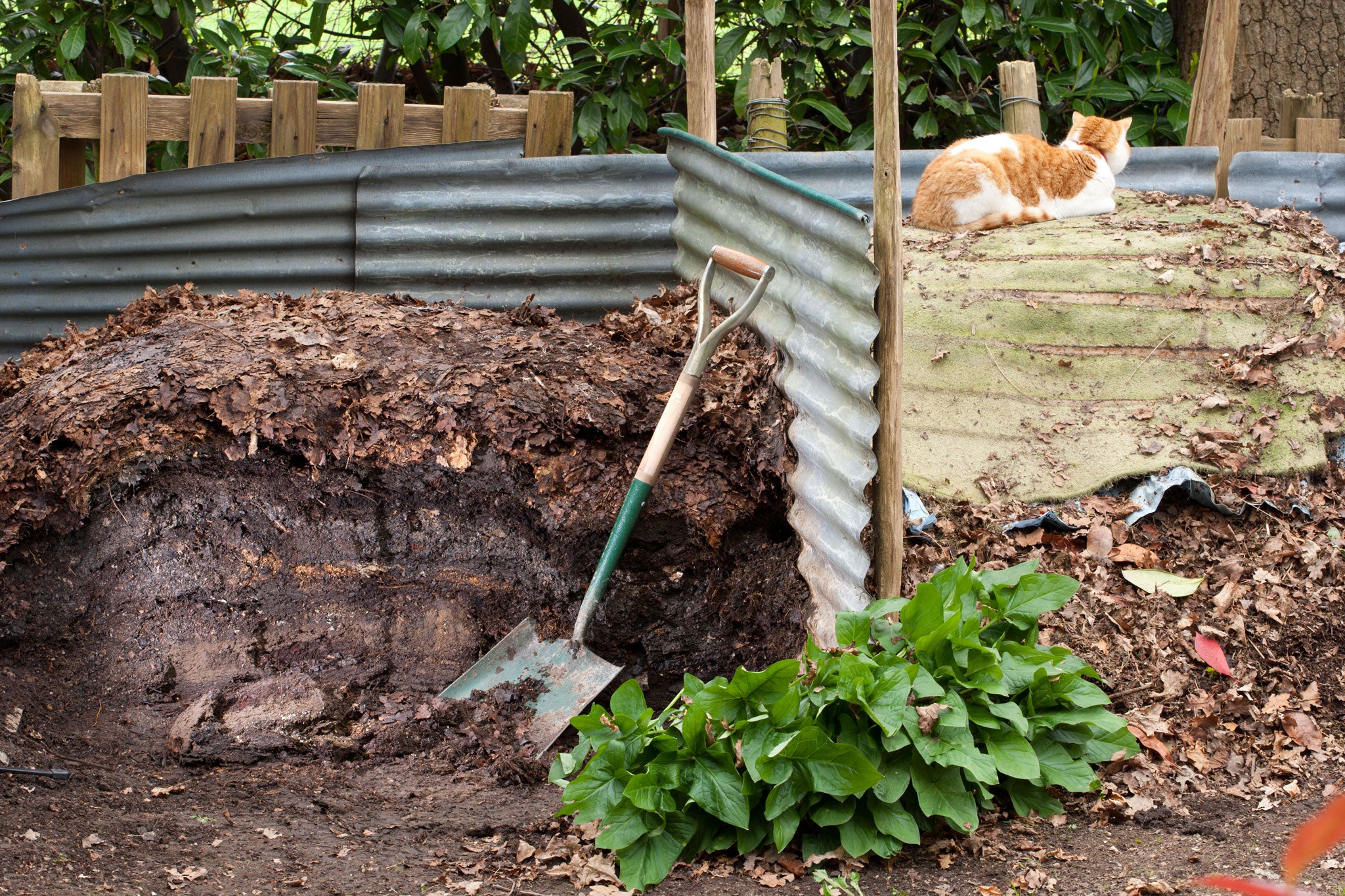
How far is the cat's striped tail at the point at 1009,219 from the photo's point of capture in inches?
156

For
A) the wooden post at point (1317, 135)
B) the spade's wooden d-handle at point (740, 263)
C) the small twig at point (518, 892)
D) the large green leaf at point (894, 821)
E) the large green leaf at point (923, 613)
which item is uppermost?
the wooden post at point (1317, 135)

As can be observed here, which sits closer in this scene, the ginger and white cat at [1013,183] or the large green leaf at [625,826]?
the large green leaf at [625,826]

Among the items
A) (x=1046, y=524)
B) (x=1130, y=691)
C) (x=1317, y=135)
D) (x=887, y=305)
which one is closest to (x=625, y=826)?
(x=1130, y=691)

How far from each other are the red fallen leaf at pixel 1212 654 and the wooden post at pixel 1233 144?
2427 mm

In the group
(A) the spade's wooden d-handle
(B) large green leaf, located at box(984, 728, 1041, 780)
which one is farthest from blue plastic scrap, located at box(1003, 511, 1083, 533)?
(A) the spade's wooden d-handle

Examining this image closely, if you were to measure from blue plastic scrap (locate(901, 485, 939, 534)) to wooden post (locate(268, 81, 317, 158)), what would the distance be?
2755mm

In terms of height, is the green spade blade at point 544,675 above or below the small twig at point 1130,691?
below

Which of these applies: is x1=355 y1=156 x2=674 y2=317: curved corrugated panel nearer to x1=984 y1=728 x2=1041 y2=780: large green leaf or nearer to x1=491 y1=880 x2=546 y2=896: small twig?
x1=984 y1=728 x2=1041 y2=780: large green leaf

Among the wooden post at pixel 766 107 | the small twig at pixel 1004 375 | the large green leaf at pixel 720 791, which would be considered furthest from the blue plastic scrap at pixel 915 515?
the wooden post at pixel 766 107

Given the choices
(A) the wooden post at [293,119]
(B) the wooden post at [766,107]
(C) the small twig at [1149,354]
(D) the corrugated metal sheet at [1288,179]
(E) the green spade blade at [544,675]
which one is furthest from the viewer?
(B) the wooden post at [766,107]

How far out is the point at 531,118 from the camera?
4332 mm

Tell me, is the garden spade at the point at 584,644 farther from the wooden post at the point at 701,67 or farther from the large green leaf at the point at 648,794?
the wooden post at the point at 701,67

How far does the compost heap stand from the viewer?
299 cm

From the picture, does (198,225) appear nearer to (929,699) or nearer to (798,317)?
(798,317)
